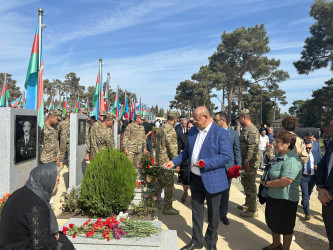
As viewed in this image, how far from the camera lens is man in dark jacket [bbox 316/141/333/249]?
2937 mm

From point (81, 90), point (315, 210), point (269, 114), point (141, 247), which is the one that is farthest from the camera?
point (81, 90)

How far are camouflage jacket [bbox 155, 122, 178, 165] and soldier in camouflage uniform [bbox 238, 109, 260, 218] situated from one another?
4.66 ft

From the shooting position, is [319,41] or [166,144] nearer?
[166,144]

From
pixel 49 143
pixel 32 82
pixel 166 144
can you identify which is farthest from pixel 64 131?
pixel 166 144

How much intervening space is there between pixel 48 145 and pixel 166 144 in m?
2.65

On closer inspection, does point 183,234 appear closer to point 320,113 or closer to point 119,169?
point 119,169

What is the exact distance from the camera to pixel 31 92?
6789mm

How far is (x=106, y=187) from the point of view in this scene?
442 cm

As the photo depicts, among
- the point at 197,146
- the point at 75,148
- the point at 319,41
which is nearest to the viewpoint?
the point at 197,146

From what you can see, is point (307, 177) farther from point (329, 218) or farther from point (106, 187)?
point (106, 187)

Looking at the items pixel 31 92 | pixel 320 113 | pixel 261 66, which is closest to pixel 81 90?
pixel 261 66

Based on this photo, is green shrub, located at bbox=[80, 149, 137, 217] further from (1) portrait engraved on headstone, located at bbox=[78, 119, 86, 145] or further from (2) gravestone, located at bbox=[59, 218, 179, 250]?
(1) portrait engraved on headstone, located at bbox=[78, 119, 86, 145]

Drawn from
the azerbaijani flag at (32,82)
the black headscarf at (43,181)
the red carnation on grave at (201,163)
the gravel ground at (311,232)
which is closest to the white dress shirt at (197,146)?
the red carnation on grave at (201,163)

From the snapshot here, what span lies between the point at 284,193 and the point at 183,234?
185 centimetres
